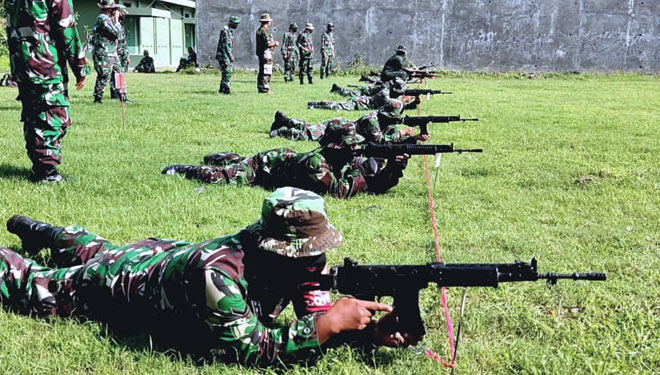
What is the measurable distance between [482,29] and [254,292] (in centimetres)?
2696

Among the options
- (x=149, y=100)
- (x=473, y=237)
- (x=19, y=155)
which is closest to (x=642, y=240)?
(x=473, y=237)

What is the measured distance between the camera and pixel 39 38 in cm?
612

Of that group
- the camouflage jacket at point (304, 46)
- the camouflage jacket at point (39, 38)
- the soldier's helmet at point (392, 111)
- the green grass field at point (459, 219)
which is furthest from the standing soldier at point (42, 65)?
the camouflage jacket at point (304, 46)

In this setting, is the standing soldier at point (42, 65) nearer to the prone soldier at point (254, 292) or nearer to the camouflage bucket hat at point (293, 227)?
the prone soldier at point (254, 292)

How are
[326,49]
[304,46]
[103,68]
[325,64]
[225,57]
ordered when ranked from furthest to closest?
[325,64] < [326,49] < [304,46] < [225,57] < [103,68]

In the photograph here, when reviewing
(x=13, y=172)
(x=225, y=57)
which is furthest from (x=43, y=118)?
(x=225, y=57)

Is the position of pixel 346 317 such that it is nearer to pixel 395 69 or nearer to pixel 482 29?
pixel 395 69

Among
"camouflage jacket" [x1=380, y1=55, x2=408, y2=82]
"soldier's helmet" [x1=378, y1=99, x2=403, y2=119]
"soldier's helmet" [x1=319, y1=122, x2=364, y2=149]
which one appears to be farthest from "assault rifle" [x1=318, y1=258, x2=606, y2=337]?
"camouflage jacket" [x1=380, y1=55, x2=408, y2=82]

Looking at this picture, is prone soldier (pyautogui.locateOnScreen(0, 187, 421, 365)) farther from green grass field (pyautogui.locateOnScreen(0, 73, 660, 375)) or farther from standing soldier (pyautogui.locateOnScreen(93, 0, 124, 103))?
standing soldier (pyautogui.locateOnScreen(93, 0, 124, 103))

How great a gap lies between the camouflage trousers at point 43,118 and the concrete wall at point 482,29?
75.2ft

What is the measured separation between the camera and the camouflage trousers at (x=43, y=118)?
618 cm

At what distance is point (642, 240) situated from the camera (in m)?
4.96

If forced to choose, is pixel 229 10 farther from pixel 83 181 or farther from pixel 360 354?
pixel 360 354

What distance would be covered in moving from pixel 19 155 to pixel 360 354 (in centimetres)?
611
